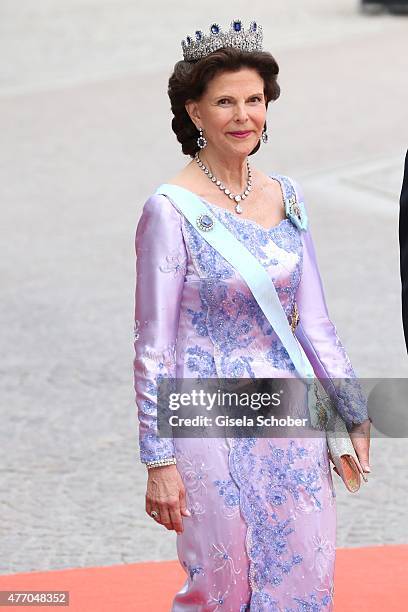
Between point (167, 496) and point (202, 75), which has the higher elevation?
point (202, 75)

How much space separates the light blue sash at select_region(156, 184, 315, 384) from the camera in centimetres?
378

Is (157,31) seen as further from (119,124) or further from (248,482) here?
(248,482)

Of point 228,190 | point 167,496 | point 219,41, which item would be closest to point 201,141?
point 228,190

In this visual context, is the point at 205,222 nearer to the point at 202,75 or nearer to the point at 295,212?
the point at 295,212

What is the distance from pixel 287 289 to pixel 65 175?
932 cm

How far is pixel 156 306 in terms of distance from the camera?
3.72 meters

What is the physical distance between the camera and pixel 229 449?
3.80 metres

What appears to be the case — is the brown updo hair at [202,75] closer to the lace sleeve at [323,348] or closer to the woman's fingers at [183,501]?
the lace sleeve at [323,348]

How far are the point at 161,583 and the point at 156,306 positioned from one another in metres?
1.82

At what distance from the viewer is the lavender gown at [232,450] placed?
3.74m

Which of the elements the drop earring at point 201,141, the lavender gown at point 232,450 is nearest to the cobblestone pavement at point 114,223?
the lavender gown at point 232,450

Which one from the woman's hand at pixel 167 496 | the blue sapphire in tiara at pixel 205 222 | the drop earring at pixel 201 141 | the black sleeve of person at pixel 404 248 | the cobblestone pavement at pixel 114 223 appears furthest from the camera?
the cobblestone pavement at pixel 114 223

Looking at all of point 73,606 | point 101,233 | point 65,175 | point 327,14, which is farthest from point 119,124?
point 73,606

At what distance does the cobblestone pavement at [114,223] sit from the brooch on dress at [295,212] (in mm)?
2092
